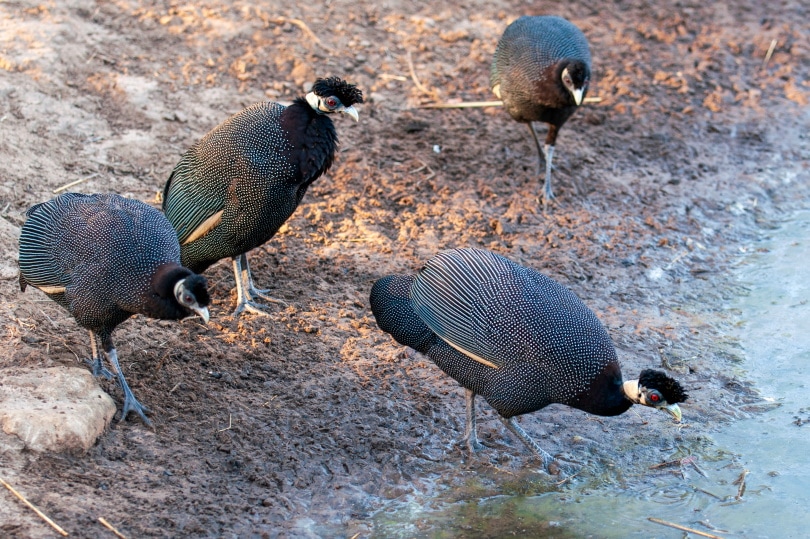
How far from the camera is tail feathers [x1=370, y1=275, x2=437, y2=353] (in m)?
4.91

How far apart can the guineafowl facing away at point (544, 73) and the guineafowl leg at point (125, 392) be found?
12.5 ft

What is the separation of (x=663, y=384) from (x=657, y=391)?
47 millimetres

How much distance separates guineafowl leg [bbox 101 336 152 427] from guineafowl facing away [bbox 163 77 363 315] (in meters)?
1.03

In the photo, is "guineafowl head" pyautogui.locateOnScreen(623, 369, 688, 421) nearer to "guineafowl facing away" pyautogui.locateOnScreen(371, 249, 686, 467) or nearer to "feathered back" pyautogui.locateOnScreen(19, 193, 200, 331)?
"guineafowl facing away" pyautogui.locateOnScreen(371, 249, 686, 467)

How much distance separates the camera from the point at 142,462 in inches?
179

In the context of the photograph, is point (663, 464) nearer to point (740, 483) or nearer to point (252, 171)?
point (740, 483)

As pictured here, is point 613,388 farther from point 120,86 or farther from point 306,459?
point 120,86

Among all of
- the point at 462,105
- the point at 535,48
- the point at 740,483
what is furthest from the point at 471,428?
the point at 462,105

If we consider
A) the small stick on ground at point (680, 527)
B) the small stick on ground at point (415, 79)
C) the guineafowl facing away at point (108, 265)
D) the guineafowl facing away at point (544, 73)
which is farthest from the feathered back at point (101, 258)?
the small stick on ground at point (415, 79)

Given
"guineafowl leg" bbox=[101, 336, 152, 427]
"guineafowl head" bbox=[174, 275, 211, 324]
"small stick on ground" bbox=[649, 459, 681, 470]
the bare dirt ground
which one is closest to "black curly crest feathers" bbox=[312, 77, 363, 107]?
the bare dirt ground

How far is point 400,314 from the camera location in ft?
16.3

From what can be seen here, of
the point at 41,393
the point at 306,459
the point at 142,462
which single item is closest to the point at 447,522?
the point at 306,459

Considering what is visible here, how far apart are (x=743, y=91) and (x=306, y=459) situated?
6.46m

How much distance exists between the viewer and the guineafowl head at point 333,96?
5602 millimetres
